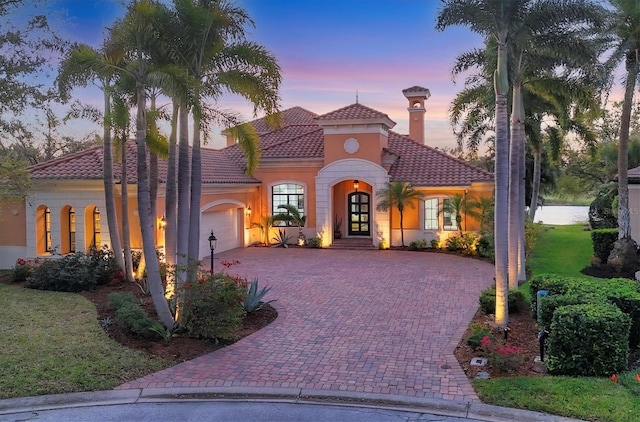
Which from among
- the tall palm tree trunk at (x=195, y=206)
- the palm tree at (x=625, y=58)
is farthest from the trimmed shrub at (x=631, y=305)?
the palm tree at (x=625, y=58)

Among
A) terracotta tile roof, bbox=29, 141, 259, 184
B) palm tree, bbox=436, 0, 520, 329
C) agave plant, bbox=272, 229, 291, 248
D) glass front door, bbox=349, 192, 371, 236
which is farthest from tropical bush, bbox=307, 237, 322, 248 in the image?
palm tree, bbox=436, 0, 520, 329

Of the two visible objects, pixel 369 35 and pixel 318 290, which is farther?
pixel 369 35

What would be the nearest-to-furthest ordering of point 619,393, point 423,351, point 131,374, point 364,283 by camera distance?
1. point 619,393
2. point 131,374
3. point 423,351
4. point 364,283

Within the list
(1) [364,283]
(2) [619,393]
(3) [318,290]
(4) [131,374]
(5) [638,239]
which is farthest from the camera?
(5) [638,239]

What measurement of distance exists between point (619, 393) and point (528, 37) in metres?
6.70

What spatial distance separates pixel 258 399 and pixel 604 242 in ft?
50.2

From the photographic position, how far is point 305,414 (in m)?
6.84

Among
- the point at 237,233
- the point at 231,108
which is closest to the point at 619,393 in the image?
the point at 231,108

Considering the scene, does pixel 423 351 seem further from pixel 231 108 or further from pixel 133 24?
pixel 133 24

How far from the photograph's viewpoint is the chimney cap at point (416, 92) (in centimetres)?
2884

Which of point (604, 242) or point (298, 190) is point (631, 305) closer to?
point (604, 242)

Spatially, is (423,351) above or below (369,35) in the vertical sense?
below

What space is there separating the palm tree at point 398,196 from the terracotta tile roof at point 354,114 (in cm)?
314

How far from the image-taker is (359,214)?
85.3 ft
